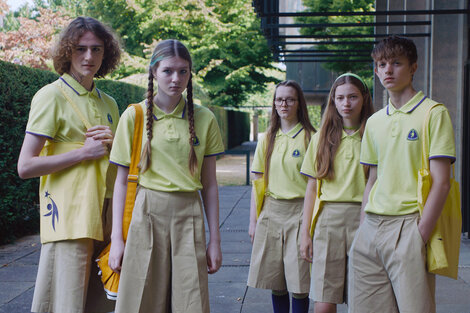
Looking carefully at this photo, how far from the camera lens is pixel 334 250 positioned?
3848 millimetres

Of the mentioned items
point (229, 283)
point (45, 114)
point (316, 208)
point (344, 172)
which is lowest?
point (229, 283)

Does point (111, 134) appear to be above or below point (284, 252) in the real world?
above

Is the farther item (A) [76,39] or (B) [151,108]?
(A) [76,39]

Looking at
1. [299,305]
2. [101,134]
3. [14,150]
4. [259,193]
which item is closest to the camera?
[101,134]

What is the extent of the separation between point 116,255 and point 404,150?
1492 mm

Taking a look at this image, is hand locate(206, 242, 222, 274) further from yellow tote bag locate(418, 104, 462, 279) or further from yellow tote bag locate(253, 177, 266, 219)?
yellow tote bag locate(253, 177, 266, 219)

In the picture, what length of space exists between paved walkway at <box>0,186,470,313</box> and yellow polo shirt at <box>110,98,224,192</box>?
2.42 m

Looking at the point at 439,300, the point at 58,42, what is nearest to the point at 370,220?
the point at 58,42

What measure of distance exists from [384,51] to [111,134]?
1481 mm

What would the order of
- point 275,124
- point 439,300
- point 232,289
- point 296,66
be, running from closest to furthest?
point 275,124
point 439,300
point 232,289
point 296,66

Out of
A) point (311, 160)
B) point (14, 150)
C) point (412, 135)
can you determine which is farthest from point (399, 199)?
point (14, 150)

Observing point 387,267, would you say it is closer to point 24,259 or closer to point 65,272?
point 65,272

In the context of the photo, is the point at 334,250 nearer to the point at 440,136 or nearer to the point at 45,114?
the point at 440,136

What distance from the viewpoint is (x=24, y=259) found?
6961 mm
